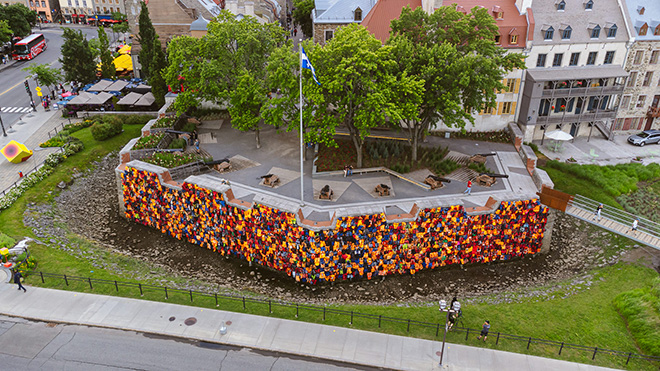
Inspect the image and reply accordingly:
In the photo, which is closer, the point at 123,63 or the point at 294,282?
the point at 294,282

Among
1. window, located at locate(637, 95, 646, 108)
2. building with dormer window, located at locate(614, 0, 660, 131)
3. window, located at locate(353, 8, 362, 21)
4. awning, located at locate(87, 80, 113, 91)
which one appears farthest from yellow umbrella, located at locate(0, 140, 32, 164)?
window, located at locate(637, 95, 646, 108)

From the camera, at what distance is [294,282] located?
37125 millimetres

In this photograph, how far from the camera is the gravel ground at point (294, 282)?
35375 millimetres

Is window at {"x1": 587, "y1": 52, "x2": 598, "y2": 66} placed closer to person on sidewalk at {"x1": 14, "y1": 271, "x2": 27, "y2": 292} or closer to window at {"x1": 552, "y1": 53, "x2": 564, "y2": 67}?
window at {"x1": 552, "y1": 53, "x2": 564, "y2": 67}

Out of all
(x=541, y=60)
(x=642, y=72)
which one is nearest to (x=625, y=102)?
(x=642, y=72)

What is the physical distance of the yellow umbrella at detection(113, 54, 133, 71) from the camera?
77.2m

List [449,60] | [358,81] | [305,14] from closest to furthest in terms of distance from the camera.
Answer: [358,81]
[449,60]
[305,14]

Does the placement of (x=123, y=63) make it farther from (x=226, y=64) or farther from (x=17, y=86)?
(x=226, y=64)

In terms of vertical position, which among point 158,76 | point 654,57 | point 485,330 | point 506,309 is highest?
point 654,57

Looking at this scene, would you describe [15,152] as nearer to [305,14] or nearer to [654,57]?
[305,14]

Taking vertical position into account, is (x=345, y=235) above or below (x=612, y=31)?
below

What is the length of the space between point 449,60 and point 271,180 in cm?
1855

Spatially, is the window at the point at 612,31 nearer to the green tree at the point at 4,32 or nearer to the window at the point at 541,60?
the window at the point at 541,60

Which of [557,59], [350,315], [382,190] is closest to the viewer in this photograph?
[350,315]
